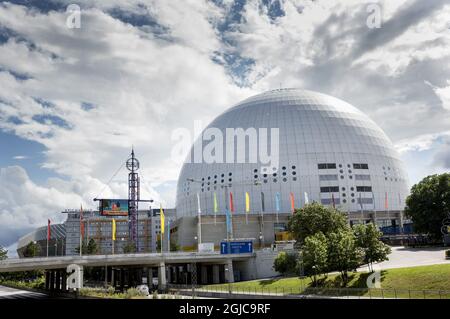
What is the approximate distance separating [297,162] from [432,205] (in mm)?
38775

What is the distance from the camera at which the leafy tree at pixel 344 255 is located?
52.9 meters

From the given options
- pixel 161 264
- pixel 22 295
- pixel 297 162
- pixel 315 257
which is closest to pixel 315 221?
pixel 315 257

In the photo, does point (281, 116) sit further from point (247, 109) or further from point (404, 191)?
point (404, 191)

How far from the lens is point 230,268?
82.2m

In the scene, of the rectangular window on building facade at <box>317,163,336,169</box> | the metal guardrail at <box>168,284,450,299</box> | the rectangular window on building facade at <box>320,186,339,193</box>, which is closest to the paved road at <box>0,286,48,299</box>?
the metal guardrail at <box>168,284,450,299</box>

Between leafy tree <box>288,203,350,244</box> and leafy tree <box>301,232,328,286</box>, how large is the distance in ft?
51.7

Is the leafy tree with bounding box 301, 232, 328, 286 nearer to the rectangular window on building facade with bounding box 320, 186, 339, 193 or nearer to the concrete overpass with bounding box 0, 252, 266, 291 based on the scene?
the concrete overpass with bounding box 0, 252, 266, 291

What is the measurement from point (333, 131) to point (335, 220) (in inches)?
1909

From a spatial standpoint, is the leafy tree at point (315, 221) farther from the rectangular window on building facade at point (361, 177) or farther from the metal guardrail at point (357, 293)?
the rectangular window on building facade at point (361, 177)

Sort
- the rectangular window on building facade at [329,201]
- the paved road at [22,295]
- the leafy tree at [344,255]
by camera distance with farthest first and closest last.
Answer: the rectangular window on building facade at [329,201] < the paved road at [22,295] < the leafy tree at [344,255]

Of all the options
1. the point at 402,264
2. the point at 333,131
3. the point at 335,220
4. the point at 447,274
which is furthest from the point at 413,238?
the point at 447,274

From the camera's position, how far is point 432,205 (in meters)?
78.5

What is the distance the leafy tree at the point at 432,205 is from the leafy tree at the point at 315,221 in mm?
14573

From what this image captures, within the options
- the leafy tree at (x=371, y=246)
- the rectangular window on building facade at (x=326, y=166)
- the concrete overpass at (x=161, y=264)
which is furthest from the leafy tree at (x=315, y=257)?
the rectangular window on building facade at (x=326, y=166)
